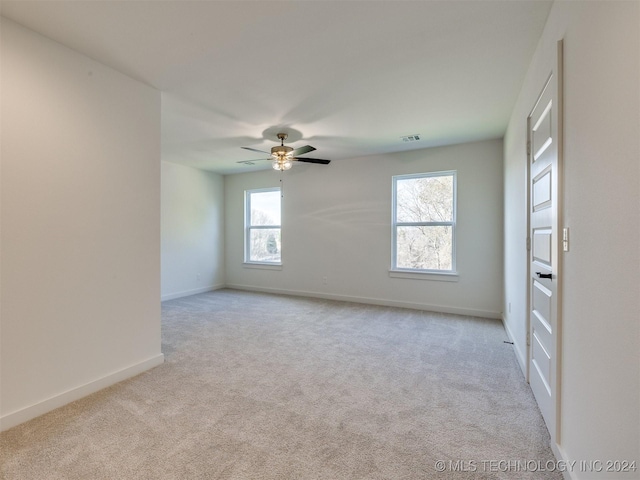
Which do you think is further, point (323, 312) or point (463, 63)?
point (323, 312)

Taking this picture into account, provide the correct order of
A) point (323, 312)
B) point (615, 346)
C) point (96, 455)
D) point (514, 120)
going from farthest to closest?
point (323, 312), point (514, 120), point (96, 455), point (615, 346)

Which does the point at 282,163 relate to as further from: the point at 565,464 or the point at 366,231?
the point at 565,464

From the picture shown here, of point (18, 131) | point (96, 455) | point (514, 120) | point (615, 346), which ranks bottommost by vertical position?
point (96, 455)

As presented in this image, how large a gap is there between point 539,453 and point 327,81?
2974 millimetres

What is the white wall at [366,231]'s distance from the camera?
4.35 metres

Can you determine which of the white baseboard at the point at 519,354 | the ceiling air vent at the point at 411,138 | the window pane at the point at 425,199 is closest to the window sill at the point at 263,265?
the window pane at the point at 425,199

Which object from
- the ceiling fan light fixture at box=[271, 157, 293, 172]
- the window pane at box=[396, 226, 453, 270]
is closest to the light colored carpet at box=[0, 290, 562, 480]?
the window pane at box=[396, 226, 453, 270]

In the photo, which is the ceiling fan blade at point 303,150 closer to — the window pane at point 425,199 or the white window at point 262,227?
the window pane at point 425,199

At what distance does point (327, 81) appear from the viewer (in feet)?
8.58

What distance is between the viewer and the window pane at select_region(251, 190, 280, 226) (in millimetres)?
6219

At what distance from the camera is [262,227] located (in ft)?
21.0

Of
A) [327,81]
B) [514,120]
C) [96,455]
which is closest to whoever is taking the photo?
[96,455]

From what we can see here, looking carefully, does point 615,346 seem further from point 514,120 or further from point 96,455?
point 514,120

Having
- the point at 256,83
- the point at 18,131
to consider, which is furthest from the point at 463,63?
the point at 18,131
